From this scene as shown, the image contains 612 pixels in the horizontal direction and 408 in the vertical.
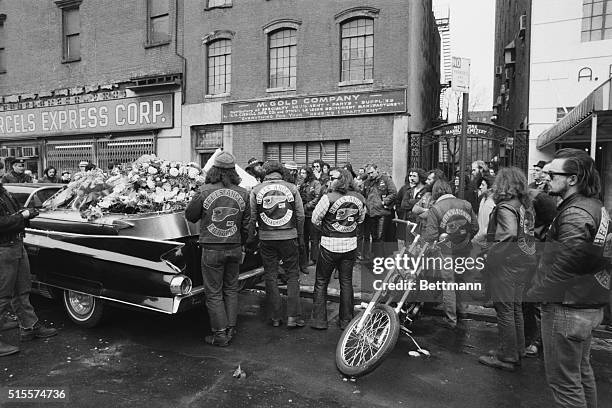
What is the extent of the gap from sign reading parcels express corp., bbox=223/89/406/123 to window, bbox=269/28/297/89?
689mm

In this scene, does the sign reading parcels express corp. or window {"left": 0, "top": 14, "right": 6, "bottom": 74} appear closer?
the sign reading parcels express corp.

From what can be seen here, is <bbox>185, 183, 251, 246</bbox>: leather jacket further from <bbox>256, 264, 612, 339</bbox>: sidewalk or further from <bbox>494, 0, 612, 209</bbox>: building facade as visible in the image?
<bbox>494, 0, 612, 209</bbox>: building facade

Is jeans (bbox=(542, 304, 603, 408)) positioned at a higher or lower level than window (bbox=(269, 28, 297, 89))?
lower

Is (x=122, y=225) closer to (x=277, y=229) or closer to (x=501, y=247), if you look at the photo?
(x=277, y=229)

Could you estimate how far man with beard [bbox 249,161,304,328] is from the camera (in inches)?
207

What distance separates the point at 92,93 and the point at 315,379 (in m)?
17.1

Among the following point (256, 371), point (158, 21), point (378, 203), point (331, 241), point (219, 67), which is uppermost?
point (158, 21)

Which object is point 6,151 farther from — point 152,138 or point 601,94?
point 601,94

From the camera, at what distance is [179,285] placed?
4.45 metres

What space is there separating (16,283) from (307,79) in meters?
10.5

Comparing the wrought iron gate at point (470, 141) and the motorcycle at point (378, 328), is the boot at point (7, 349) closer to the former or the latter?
the motorcycle at point (378, 328)

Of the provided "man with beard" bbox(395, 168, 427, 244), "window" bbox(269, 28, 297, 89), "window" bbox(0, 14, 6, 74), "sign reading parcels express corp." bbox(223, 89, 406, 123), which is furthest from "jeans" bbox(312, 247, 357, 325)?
"window" bbox(0, 14, 6, 74)

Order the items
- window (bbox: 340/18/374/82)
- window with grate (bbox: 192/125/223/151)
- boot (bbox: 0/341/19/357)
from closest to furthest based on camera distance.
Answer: boot (bbox: 0/341/19/357), window (bbox: 340/18/374/82), window with grate (bbox: 192/125/223/151)

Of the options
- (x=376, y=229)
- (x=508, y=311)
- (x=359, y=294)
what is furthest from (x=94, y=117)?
(x=508, y=311)
